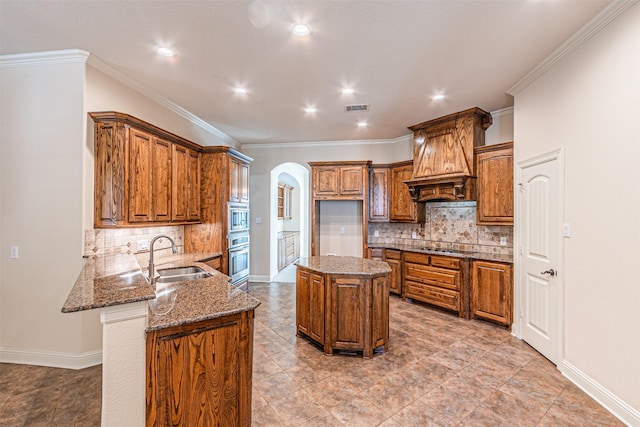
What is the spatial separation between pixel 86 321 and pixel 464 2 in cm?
423

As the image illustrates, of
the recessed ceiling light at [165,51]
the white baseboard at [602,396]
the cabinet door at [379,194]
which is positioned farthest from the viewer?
the cabinet door at [379,194]

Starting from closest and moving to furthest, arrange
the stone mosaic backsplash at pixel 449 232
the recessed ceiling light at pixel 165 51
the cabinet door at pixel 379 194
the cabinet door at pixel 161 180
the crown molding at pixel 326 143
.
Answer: the recessed ceiling light at pixel 165 51, the cabinet door at pixel 161 180, the stone mosaic backsplash at pixel 449 232, the cabinet door at pixel 379 194, the crown molding at pixel 326 143

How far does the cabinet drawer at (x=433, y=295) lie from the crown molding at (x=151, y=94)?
4.30m

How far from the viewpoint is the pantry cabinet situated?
2.87 metres

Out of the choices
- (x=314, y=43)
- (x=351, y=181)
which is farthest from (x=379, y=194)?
(x=314, y=43)

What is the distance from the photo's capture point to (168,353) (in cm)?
147

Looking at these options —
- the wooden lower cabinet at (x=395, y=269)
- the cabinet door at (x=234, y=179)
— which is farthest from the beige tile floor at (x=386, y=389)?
the cabinet door at (x=234, y=179)

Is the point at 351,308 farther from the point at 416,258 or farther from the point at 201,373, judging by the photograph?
the point at 416,258

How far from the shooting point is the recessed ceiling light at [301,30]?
233 centimetres

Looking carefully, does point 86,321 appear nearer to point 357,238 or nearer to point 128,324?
point 128,324

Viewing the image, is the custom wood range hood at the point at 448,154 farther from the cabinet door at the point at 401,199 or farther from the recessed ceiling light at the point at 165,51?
the recessed ceiling light at the point at 165,51

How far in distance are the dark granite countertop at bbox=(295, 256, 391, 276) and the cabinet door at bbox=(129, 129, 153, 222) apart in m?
1.81

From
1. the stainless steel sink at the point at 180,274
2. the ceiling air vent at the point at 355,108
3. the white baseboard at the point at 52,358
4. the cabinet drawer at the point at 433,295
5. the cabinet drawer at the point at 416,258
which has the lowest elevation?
the white baseboard at the point at 52,358

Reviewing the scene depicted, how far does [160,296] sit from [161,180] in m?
1.98
